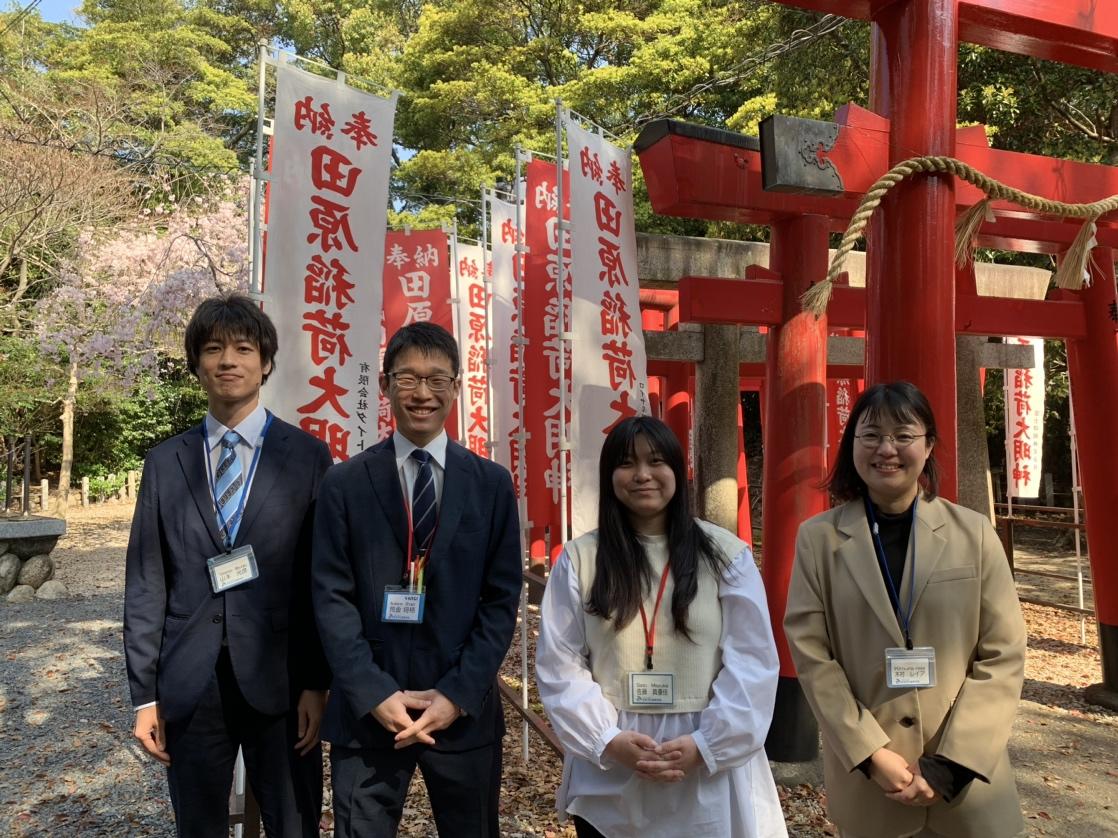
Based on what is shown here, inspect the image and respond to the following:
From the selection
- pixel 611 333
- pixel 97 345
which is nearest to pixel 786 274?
pixel 611 333

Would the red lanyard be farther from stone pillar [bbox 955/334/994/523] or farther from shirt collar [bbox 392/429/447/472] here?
stone pillar [bbox 955/334/994/523]

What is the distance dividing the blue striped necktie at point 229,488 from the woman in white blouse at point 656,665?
837mm

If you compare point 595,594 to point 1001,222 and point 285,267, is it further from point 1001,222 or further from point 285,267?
point 1001,222

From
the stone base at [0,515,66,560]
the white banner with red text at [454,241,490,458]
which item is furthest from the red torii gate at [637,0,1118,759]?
the stone base at [0,515,66,560]

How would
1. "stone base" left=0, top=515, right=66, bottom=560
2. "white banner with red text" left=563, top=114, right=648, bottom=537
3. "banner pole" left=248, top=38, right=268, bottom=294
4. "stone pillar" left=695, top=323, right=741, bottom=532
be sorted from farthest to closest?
1. "stone base" left=0, top=515, right=66, bottom=560
2. "stone pillar" left=695, top=323, right=741, bottom=532
3. "white banner with red text" left=563, top=114, right=648, bottom=537
4. "banner pole" left=248, top=38, right=268, bottom=294

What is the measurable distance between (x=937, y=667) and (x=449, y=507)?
1196 millimetres

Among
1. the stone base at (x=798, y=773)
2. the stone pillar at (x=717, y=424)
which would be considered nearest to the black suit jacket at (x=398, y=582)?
the stone base at (x=798, y=773)

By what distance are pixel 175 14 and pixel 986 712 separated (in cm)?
2369

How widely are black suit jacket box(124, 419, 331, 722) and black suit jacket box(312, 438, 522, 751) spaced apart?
171 mm

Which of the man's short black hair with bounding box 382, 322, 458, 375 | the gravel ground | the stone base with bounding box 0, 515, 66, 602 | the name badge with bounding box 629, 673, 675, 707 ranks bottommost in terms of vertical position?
the gravel ground

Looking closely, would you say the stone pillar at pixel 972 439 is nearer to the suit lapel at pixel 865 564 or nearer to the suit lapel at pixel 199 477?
the suit lapel at pixel 865 564

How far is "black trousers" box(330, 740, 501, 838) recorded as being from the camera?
1.85m

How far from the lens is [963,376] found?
22.4 ft

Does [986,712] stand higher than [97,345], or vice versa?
[97,345]
